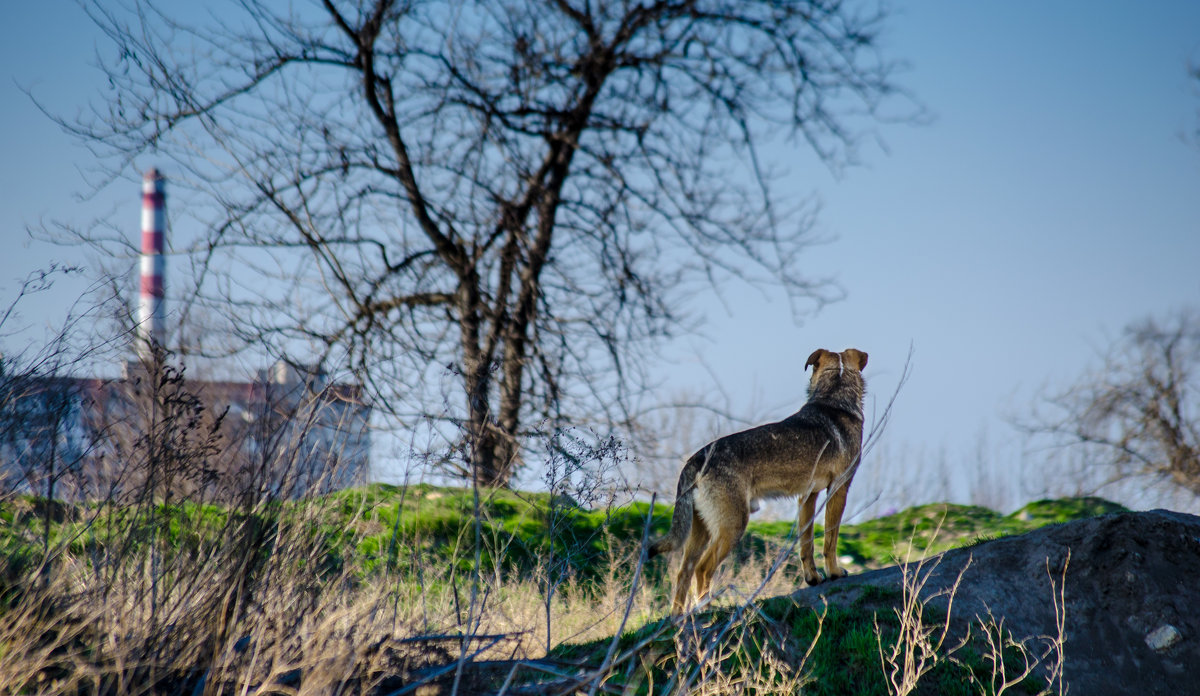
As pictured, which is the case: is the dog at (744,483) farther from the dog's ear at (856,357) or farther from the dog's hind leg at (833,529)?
the dog's ear at (856,357)

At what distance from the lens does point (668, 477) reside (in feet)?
38.0

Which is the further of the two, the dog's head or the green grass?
the dog's head

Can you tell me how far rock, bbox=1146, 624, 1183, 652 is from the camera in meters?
6.59

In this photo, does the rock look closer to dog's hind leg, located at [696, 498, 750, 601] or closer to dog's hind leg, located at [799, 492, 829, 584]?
dog's hind leg, located at [799, 492, 829, 584]

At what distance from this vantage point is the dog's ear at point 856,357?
24.3ft

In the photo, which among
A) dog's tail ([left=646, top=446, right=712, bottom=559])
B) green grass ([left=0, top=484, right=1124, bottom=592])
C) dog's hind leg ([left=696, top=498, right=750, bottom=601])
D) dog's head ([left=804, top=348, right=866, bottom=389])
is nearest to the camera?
green grass ([left=0, top=484, right=1124, bottom=592])

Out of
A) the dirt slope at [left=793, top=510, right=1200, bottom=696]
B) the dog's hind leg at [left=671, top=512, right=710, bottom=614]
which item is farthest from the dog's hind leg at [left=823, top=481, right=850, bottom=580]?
the dog's hind leg at [left=671, top=512, right=710, bottom=614]

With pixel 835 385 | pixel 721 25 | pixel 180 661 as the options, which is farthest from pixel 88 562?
pixel 721 25

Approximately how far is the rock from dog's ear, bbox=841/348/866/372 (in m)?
2.81

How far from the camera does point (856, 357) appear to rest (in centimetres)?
744

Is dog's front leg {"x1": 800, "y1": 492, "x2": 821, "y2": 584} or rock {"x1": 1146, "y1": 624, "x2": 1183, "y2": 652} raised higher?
dog's front leg {"x1": 800, "y1": 492, "x2": 821, "y2": 584}

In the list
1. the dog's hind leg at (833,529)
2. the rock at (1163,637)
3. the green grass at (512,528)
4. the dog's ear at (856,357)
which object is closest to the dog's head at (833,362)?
the dog's ear at (856,357)

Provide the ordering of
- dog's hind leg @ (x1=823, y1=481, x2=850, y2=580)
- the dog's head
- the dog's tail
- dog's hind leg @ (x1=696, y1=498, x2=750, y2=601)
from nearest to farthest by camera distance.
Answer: dog's hind leg @ (x1=696, y1=498, x2=750, y2=601) → the dog's tail → dog's hind leg @ (x1=823, y1=481, x2=850, y2=580) → the dog's head

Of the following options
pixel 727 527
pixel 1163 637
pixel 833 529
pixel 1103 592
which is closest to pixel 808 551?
pixel 833 529
